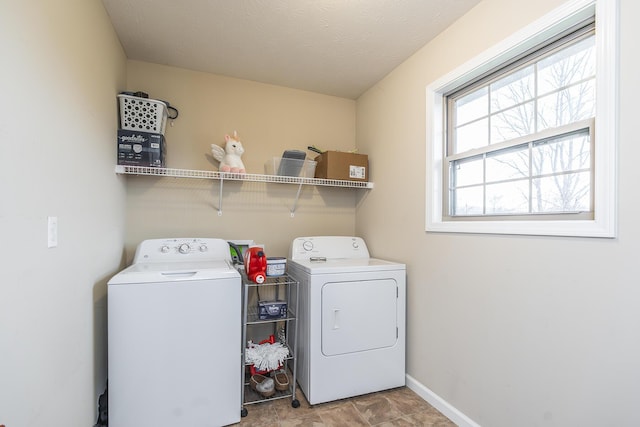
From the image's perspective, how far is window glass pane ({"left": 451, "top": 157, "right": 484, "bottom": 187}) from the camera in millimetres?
1838

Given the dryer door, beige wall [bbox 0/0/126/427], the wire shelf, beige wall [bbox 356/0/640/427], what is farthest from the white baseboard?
beige wall [bbox 0/0/126/427]

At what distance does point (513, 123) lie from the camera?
1635 millimetres

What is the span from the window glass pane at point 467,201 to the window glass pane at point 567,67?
A: 613 mm

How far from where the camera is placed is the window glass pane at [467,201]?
1837mm

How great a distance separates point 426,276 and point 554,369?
0.82 m

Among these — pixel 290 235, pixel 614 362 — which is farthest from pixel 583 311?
pixel 290 235

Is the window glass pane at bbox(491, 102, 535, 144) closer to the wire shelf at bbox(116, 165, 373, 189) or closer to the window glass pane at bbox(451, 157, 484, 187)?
the window glass pane at bbox(451, 157, 484, 187)

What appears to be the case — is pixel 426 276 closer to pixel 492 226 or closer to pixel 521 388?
pixel 492 226

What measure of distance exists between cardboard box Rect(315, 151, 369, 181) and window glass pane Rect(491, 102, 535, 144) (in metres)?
1.10

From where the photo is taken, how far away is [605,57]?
1.14 m

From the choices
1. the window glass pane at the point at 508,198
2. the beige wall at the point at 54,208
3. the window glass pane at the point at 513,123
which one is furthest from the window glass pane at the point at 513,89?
the beige wall at the point at 54,208

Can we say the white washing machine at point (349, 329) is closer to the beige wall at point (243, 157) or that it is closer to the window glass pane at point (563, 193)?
the beige wall at point (243, 157)

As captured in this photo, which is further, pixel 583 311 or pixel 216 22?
pixel 216 22

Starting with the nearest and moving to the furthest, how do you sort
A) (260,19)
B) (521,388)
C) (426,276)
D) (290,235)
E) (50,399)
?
1. (50,399)
2. (521,388)
3. (260,19)
4. (426,276)
5. (290,235)
